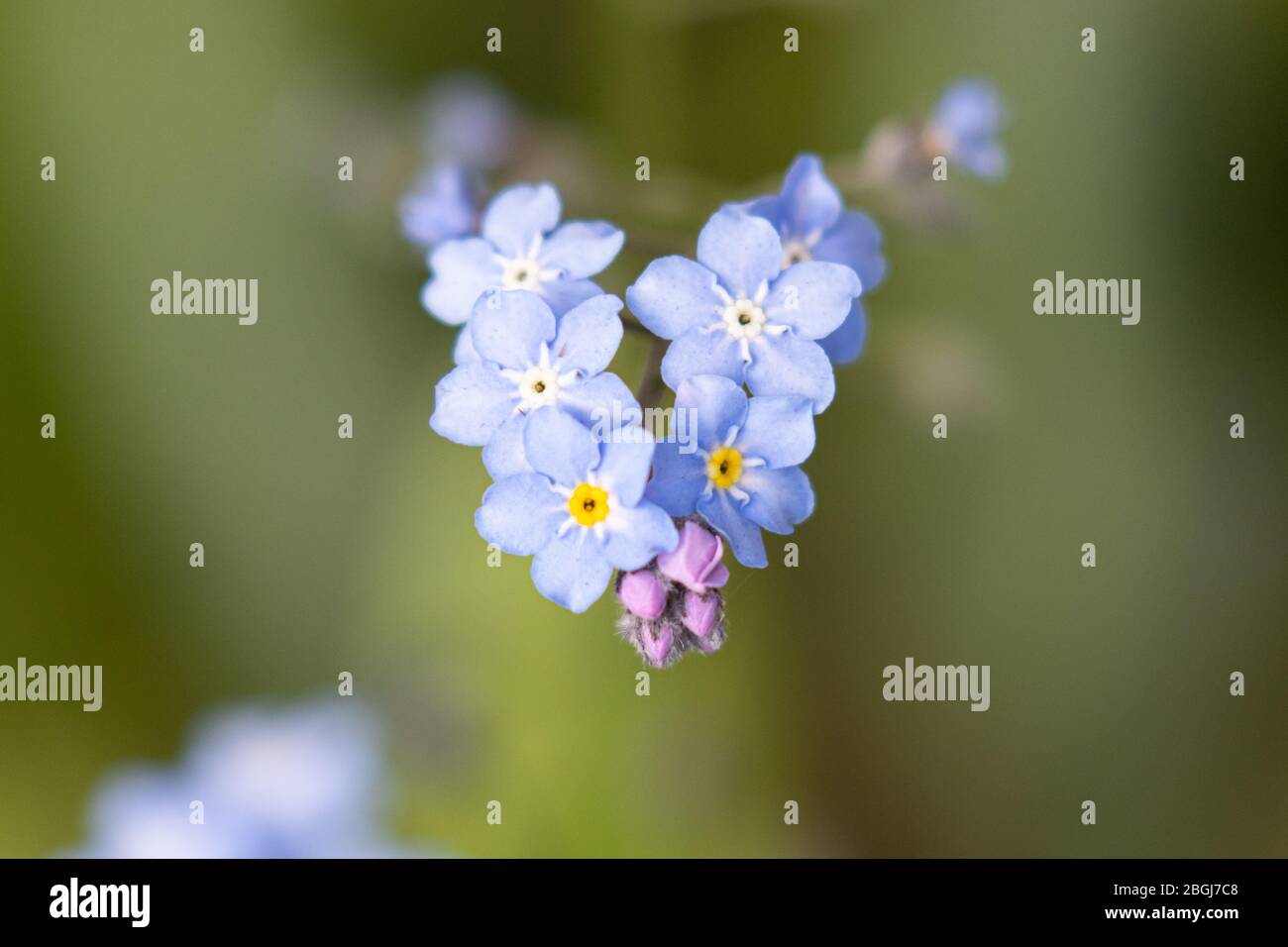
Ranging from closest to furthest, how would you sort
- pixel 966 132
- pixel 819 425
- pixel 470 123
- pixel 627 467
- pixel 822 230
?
pixel 627 467, pixel 822 230, pixel 966 132, pixel 470 123, pixel 819 425

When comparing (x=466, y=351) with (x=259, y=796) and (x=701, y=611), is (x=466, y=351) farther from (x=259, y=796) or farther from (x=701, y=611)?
(x=259, y=796)

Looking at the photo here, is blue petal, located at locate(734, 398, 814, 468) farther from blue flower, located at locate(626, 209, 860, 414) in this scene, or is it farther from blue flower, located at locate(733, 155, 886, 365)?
blue flower, located at locate(733, 155, 886, 365)

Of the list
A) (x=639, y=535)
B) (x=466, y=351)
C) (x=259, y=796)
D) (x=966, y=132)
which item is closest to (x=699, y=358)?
(x=639, y=535)

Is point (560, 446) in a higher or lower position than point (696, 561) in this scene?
higher

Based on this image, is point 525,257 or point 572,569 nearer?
point 572,569

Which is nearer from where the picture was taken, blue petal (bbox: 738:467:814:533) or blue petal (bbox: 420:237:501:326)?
blue petal (bbox: 738:467:814:533)

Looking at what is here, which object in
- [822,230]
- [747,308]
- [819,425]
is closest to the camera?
[747,308]

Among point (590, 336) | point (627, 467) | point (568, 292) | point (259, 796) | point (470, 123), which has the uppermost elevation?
Result: point (470, 123)

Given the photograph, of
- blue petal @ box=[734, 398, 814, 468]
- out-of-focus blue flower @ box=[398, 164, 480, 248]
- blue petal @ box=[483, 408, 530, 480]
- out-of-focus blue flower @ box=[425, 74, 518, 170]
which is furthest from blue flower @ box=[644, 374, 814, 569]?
out-of-focus blue flower @ box=[425, 74, 518, 170]
